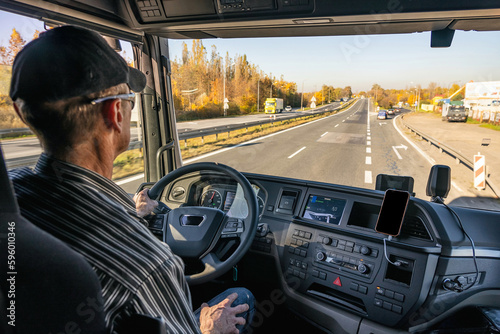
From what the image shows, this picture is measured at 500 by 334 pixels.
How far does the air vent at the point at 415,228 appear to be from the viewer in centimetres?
197

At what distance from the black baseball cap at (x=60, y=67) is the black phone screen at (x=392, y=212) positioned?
173 cm

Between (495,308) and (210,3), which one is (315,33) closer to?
(210,3)

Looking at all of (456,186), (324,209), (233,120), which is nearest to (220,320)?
(324,209)

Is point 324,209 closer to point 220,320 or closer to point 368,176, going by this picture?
point 368,176

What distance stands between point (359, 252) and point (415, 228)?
363mm

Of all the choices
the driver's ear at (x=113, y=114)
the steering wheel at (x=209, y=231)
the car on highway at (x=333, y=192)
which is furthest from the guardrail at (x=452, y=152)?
the driver's ear at (x=113, y=114)

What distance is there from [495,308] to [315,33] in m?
2.20

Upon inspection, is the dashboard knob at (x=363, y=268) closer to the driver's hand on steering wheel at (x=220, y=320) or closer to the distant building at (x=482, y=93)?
the driver's hand on steering wheel at (x=220, y=320)

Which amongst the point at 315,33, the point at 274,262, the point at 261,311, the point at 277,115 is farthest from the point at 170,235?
the point at 315,33

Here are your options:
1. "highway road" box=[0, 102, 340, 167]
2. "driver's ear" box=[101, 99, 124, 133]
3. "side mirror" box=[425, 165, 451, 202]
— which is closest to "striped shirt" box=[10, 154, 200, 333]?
"driver's ear" box=[101, 99, 124, 133]

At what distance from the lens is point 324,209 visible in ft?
7.75

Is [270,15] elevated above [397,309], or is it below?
above

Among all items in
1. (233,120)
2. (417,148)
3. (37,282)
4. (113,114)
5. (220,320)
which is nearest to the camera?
(37,282)

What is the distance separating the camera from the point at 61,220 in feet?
2.51
